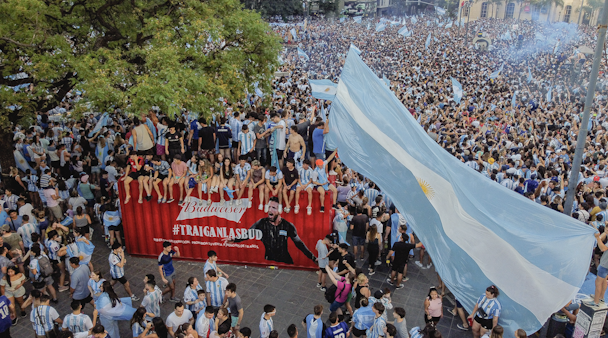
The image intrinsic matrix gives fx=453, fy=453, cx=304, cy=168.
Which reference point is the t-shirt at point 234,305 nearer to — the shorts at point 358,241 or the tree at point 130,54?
the shorts at point 358,241

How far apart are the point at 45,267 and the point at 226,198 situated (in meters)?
3.95

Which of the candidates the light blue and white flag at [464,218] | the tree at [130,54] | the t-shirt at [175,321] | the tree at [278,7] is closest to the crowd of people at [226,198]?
the t-shirt at [175,321]

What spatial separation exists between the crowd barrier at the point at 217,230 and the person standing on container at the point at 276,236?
2 cm

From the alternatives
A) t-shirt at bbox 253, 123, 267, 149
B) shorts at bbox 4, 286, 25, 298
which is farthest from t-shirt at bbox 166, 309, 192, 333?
t-shirt at bbox 253, 123, 267, 149

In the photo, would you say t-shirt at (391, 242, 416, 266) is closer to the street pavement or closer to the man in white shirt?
the street pavement

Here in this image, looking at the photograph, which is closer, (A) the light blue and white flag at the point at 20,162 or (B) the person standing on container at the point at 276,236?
(B) the person standing on container at the point at 276,236

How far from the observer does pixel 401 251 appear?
9.74 meters

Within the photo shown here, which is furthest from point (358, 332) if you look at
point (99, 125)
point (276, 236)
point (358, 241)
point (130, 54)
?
point (99, 125)

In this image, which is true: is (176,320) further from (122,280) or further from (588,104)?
(588,104)

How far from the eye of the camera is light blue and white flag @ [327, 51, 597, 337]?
5672mm

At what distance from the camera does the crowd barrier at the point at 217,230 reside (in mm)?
10398

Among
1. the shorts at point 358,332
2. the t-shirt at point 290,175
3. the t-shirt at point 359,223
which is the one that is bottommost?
the shorts at point 358,332

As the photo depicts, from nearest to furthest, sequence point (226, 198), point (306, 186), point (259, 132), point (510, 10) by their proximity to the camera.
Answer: point (306, 186) < point (226, 198) < point (259, 132) < point (510, 10)

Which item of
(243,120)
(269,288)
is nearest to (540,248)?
(269,288)
